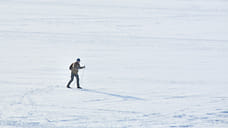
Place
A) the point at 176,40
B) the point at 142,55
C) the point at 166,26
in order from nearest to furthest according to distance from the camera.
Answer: the point at 142,55
the point at 176,40
the point at 166,26

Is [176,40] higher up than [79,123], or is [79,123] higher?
[176,40]

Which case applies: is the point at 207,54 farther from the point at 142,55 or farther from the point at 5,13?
the point at 5,13

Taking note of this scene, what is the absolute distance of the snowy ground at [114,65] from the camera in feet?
32.1

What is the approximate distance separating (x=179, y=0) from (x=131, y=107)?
21.7 meters

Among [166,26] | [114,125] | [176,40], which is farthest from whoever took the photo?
[166,26]

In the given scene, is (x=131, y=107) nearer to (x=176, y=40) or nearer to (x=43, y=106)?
(x=43, y=106)

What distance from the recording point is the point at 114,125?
9.16m

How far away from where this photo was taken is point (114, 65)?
1487 centimetres

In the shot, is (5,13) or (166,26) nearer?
(166,26)

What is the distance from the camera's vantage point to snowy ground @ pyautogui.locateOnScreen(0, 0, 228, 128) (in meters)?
9.79

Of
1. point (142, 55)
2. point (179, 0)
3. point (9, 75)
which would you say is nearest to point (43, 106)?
Result: point (9, 75)

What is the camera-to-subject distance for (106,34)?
65.3 ft

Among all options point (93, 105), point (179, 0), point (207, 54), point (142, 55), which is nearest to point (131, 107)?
point (93, 105)

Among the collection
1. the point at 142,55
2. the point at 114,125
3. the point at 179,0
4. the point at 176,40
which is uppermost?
the point at 179,0
